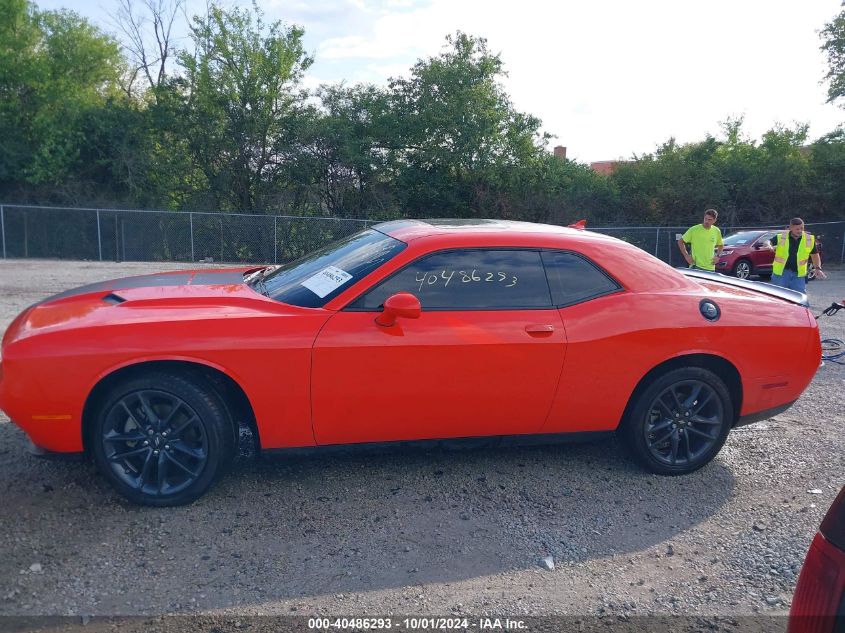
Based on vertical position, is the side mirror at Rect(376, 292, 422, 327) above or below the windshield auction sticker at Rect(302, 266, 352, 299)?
below

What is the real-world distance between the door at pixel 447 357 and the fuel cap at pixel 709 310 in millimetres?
1003

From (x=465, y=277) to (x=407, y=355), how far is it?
654 millimetres

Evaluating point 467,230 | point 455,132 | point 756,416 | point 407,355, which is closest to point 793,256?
point 756,416

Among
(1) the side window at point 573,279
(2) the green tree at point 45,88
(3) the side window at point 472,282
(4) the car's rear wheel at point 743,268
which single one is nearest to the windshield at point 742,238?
(4) the car's rear wheel at point 743,268

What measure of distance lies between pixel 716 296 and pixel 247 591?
3.41 meters

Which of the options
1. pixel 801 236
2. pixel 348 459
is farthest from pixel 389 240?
pixel 801 236

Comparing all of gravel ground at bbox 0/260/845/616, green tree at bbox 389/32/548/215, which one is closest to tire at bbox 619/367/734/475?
gravel ground at bbox 0/260/845/616

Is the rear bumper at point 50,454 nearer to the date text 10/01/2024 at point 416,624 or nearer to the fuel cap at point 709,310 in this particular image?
the date text 10/01/2024 at point 416,624

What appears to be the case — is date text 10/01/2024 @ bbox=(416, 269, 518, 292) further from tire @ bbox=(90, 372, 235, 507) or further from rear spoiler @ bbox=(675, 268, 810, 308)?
rear spoiler @ bbox=(675, 268, 810, 308)

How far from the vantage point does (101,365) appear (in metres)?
3.48

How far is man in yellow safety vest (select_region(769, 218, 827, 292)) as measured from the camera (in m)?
9.32

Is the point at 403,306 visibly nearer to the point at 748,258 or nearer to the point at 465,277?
the point at 465,277

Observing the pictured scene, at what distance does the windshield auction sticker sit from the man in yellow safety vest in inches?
297

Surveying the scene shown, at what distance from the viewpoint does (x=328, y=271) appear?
423cm
